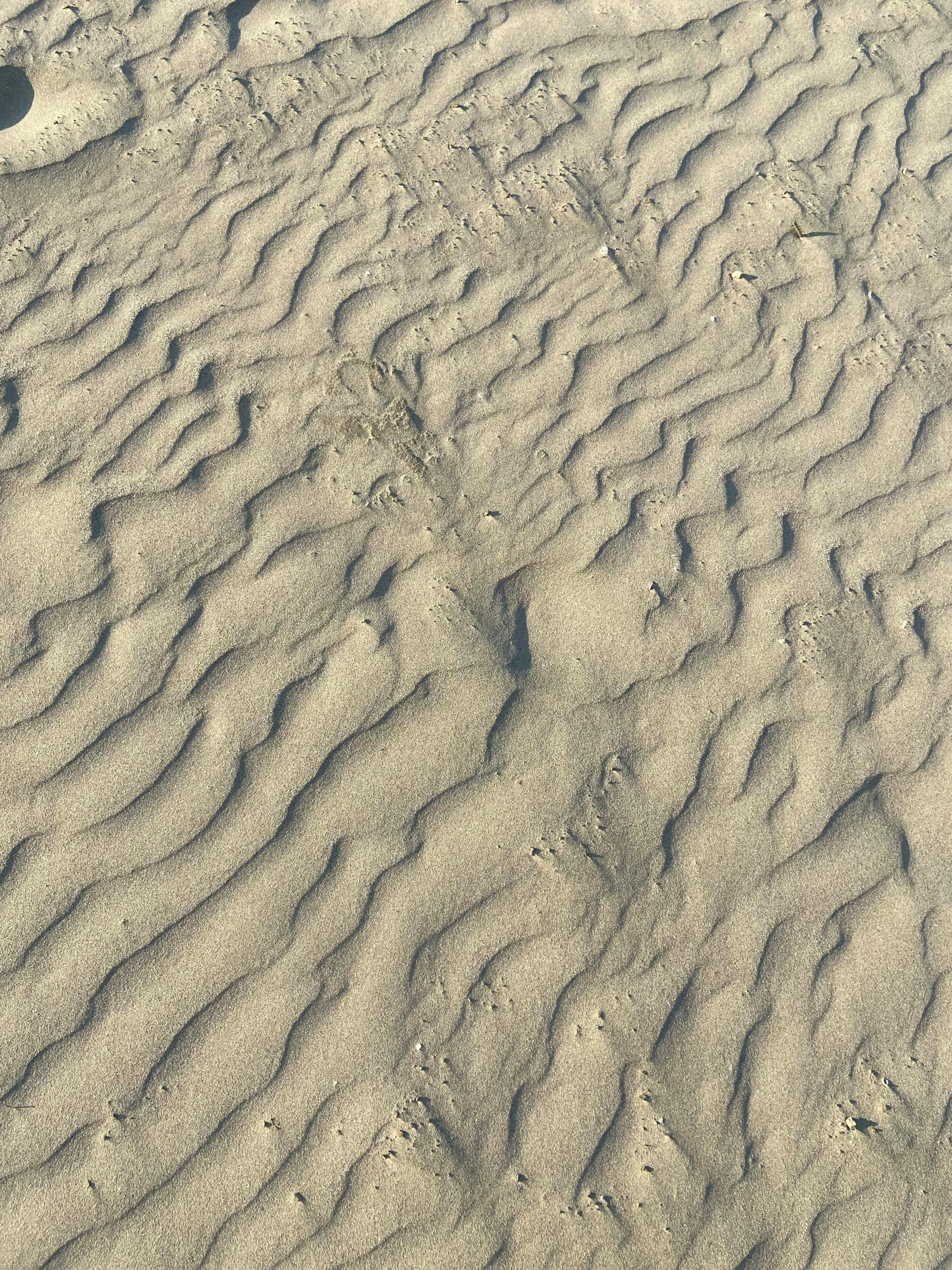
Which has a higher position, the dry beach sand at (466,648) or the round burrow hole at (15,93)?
the round burrow hole at (15,93)

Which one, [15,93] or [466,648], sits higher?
[15,93]

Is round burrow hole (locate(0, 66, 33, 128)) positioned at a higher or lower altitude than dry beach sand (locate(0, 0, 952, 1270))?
higher

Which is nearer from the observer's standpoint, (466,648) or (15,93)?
(466,648)

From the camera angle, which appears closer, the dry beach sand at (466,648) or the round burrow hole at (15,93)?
the dry beach sand at (466,648)

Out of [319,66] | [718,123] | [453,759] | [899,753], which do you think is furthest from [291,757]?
[718,123]

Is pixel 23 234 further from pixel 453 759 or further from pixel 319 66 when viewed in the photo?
pixel 453 759

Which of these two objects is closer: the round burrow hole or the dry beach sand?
the dry beach sand
